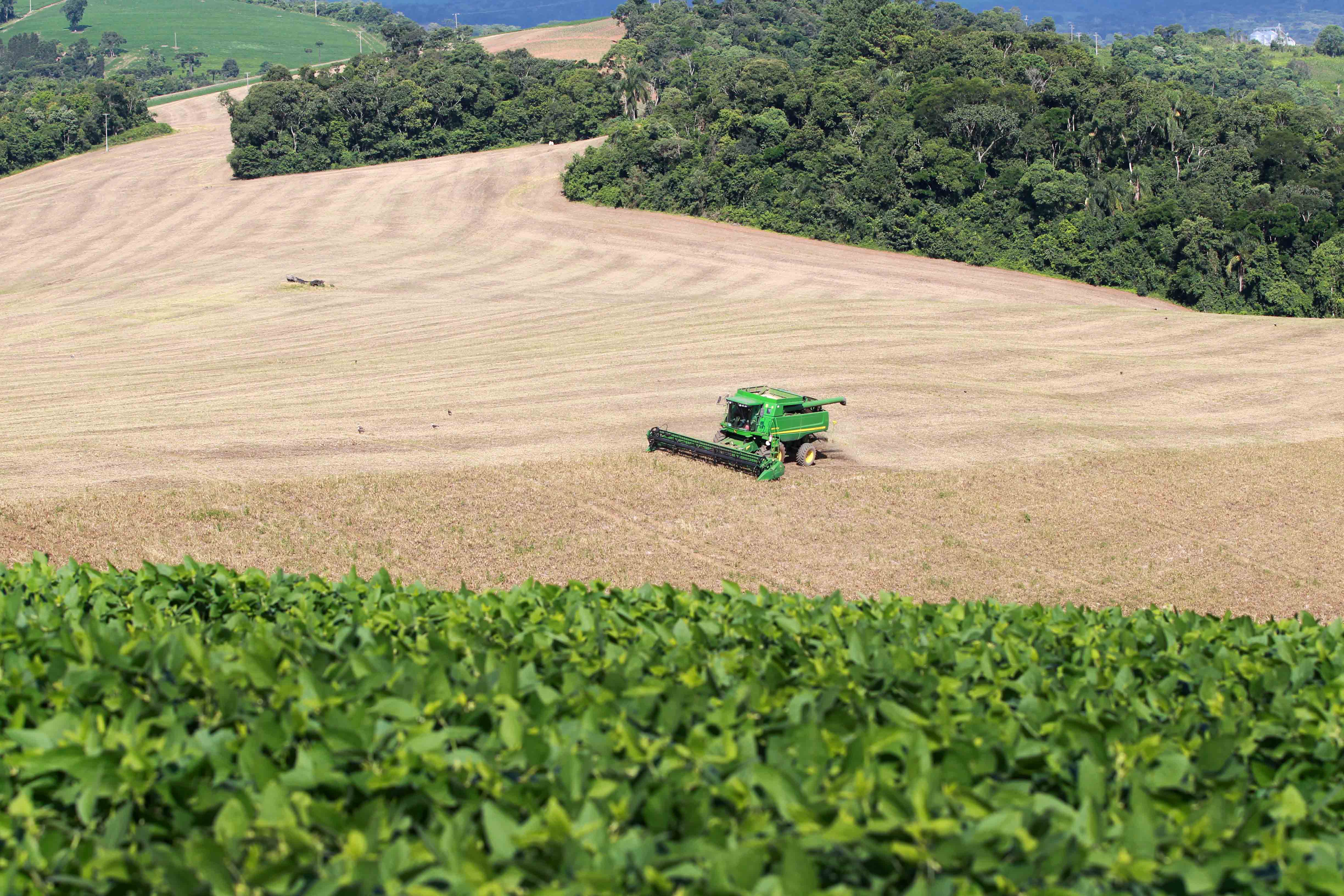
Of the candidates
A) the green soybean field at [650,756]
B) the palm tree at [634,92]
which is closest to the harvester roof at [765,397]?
the green soybean field at [650,756]

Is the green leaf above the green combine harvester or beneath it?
above

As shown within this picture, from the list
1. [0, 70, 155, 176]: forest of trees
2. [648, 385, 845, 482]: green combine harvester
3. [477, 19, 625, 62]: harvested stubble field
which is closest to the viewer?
[648, 385, 845, 482]: green combine harvester

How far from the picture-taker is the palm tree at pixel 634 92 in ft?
376

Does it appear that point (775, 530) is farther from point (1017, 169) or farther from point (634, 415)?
point (1017, 169)

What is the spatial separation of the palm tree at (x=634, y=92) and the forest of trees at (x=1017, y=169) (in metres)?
16.7

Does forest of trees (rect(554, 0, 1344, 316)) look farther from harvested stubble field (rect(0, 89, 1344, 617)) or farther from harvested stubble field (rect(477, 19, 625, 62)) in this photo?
harvested stubble field (rect(477, 19, 625, 62))

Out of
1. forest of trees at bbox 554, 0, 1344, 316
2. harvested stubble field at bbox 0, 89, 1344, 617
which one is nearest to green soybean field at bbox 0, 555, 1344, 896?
harvested stubble field at bbox 0, 89, 1344, 617

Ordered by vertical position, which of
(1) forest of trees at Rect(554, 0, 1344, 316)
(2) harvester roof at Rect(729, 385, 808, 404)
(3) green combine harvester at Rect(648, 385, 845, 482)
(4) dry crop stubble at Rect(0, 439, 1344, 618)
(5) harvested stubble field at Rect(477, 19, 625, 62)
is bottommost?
(4) dry crop stubble at Rect(0, 439, 1344, 618)

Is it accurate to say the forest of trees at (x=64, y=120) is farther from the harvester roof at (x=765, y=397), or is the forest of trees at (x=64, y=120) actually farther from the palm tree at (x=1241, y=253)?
→ the palm tree at (x=1241, y=253)

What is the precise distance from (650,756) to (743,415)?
2496 centimetres

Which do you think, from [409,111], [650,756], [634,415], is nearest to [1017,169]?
[634,415]

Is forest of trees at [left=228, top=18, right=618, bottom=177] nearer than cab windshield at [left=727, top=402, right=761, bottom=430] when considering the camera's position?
No

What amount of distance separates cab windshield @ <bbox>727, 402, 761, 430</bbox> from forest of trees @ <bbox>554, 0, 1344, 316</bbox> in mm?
47150

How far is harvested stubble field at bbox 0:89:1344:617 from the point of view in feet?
83.8
